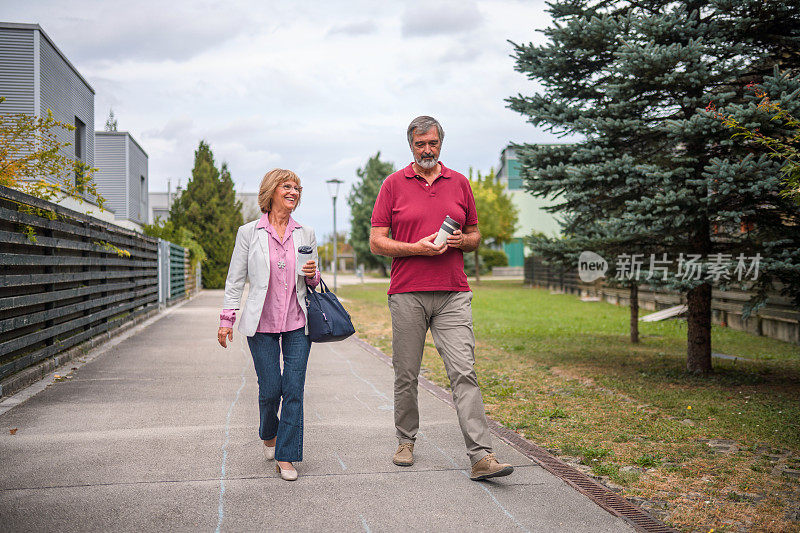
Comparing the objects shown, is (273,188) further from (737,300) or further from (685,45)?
(737,300)

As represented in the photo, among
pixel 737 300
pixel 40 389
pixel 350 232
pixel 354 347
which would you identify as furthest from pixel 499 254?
pixel 40 389

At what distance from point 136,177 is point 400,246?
30649 millimetres

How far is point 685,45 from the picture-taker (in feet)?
24.8

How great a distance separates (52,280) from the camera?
26.1 feet

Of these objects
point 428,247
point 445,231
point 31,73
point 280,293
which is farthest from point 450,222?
point 31,73

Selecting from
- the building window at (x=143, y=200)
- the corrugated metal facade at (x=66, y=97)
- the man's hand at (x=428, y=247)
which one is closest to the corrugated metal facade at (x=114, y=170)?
the building window at (x=143, y=200)

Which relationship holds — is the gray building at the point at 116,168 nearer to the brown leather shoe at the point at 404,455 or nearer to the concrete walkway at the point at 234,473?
the concrete walkway at the point at 234,473

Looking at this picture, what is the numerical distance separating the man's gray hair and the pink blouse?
990 millimetres

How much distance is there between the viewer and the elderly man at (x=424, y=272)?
4340mm

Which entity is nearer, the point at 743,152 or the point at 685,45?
the point at 743,152

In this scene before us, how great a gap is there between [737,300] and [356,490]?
40.1ft

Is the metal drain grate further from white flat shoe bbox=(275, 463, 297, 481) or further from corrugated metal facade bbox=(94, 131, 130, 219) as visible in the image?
corrugated metal facade bbox=(94, 131, 130, 219)

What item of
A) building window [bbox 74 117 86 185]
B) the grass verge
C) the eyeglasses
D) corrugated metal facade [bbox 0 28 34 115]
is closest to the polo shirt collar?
the eyeglasses

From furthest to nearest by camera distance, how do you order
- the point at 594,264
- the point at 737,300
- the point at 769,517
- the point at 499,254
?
1. the point at 499,254
2. the point at 737,300
3. the point at 594,264
4. the point at 769,517
